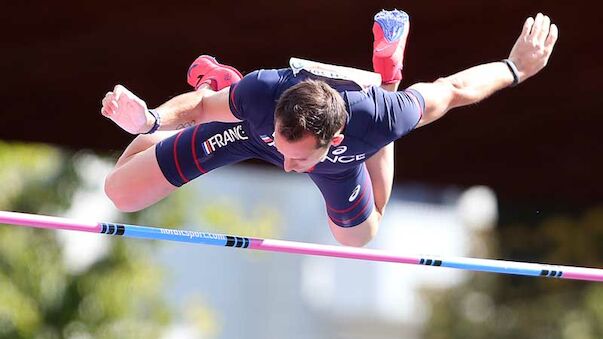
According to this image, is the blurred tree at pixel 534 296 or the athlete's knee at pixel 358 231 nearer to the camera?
the athlete's knee at pixel 358 231

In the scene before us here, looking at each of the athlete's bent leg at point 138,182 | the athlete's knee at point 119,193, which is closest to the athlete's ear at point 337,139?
the athlete's bent leg at point 138,182

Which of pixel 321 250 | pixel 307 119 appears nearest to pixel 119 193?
pixel 321 250

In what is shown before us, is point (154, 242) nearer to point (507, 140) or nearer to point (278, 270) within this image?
point (507, 140)

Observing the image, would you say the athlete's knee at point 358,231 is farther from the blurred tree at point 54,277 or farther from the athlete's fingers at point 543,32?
the blurred tree at point 54,277

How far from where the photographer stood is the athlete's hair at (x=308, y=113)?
20.5ft

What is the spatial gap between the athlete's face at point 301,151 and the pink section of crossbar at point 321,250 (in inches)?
27.9

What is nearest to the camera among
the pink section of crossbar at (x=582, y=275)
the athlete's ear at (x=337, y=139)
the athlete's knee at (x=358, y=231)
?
the athlete's ear at (x=337, y=139)

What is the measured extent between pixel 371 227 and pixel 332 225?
23 cm

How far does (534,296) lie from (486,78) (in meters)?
10.0

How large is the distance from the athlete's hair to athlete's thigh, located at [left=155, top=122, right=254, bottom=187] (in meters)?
0.88

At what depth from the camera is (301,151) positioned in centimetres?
636

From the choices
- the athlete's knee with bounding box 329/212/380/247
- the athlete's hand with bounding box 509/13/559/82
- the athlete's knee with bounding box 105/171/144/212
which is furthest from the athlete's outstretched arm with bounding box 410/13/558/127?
the athlete's knee with bounding box 105/171/144/212

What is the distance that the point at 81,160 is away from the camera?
1540 centimetres

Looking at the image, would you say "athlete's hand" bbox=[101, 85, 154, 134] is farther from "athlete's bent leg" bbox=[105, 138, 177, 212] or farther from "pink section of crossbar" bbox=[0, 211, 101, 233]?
"athlete's bent leg" bbox=[105, 138, 177, 212]
